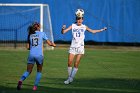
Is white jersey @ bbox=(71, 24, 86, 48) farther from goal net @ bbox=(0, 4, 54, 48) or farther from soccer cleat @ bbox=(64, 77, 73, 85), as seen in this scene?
goal net @ bbox=(0, 4, 54, 48)

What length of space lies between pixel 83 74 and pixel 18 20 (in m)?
17.5

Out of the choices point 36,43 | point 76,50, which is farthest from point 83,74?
point 36,43

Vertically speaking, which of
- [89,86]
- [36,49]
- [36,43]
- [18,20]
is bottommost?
[89,86]

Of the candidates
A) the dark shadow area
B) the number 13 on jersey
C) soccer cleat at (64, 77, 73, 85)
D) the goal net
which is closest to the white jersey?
soccer cleat at (64, 77, 73, 85)

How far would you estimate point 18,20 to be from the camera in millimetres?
38062

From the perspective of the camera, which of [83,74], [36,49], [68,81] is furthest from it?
[83,74]

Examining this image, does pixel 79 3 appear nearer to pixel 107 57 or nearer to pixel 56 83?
pixel 107 57

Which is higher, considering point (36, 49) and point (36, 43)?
point (36, 43)

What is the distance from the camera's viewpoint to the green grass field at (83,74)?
1688cm

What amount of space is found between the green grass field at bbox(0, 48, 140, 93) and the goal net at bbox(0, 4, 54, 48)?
5701 millimetres

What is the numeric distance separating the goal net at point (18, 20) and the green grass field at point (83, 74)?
5.70 m

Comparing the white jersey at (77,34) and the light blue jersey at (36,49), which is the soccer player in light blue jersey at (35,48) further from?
the white jersey at (77,34)

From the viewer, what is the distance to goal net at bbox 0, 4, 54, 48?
36.4 meters

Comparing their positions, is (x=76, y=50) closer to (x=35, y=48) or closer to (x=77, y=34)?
(x=77, y=34)
